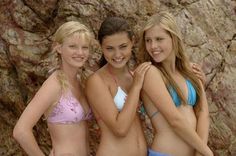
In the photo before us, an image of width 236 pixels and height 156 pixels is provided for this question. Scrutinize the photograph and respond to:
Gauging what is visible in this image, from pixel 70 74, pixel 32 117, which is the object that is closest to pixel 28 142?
pixel 32 117

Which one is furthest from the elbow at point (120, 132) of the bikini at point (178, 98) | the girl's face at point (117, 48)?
the girl's face at point (117, 48)

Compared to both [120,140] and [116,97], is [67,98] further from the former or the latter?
[120,140]


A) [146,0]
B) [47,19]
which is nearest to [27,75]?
[47,19]

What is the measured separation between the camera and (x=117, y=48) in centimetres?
400

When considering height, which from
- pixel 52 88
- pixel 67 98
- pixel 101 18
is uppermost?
pixel 101 18

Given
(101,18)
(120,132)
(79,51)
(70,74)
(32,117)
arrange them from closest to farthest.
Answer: (32,117), (120,132), (79,51), (70,74), (101,18)

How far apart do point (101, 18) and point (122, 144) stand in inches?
74.6

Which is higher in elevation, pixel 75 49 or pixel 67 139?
pixel 75 49

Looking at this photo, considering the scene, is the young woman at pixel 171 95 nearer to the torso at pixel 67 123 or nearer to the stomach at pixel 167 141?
the stomach at pixel 167 141

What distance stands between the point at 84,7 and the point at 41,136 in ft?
5.49

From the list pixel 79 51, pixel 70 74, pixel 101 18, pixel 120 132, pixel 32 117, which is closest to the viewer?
pixel 32 117

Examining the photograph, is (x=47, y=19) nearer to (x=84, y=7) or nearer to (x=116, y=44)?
(x=84, y=7)

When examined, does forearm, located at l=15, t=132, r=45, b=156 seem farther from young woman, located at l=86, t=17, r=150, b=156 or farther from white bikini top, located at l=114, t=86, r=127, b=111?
white bikini top, located at l=114, t=86, r=127, b=111

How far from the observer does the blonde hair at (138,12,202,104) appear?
4062 millimetres
